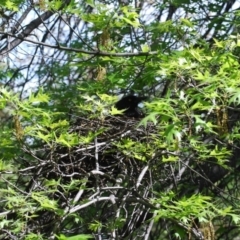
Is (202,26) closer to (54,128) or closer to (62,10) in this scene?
(62,10)

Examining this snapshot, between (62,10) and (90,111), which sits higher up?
(62,10)

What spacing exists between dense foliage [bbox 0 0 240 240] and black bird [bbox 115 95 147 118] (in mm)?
10

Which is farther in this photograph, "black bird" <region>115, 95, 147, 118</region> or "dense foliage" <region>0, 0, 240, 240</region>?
"black bird" <region>115, 95, 147, 118</region>

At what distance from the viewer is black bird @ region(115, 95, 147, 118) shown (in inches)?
168

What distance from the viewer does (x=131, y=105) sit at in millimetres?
4367

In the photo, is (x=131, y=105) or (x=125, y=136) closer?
(x=125, y=136)

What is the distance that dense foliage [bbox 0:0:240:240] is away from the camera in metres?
2.98

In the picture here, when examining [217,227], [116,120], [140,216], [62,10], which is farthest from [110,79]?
[217,227]

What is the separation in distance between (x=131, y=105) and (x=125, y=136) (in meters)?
0.85

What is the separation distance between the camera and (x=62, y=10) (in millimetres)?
3602

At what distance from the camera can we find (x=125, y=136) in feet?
11.6

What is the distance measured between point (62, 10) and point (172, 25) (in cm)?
74

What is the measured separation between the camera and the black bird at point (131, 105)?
427 cm

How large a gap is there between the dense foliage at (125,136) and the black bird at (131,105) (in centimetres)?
1
